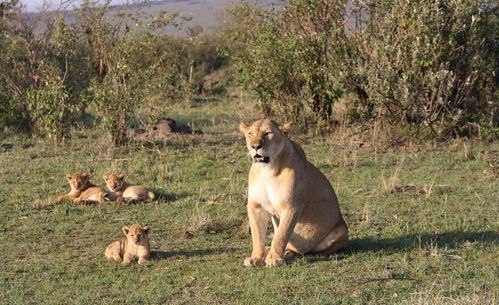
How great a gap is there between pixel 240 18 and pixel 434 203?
27.1 ft

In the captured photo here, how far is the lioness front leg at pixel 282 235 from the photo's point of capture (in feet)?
24.9

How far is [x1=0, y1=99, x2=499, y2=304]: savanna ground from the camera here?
695 centimetres

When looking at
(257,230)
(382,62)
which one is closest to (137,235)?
(257,230)

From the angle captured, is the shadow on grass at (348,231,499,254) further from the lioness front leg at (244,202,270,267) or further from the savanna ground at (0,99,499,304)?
the lioness front leg at (244,202,270,267)

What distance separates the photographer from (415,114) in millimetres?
14969

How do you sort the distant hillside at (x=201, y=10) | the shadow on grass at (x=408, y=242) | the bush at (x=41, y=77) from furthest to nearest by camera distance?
the distant hillside at (x=201, y=10) → the bush at (x=41, y=77) → the shadow on grass at (x=408, y=242)

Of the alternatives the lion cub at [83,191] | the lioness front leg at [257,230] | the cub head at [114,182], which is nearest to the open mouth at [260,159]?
the lioness front leg at [257,230]

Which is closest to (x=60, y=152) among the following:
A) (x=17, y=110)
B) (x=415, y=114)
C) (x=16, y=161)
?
(x=16, y=161)

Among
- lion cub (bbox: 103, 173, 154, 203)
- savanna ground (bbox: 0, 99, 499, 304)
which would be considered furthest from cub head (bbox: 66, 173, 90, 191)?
savanna ground (bbox: 0, 99, 499, 304)

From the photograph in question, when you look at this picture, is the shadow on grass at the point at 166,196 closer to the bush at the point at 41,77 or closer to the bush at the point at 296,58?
the bush at the point at 41,77

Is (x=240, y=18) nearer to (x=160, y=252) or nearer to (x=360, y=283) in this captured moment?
(x=160, y=252)

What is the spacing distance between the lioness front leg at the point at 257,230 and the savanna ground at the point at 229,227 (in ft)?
0.52

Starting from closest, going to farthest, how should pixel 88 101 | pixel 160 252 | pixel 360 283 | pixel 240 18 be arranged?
pixel 360 283, pixel 160 252, pixel 88 101, pixel 240 18

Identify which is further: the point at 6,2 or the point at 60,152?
the point at 6,2
